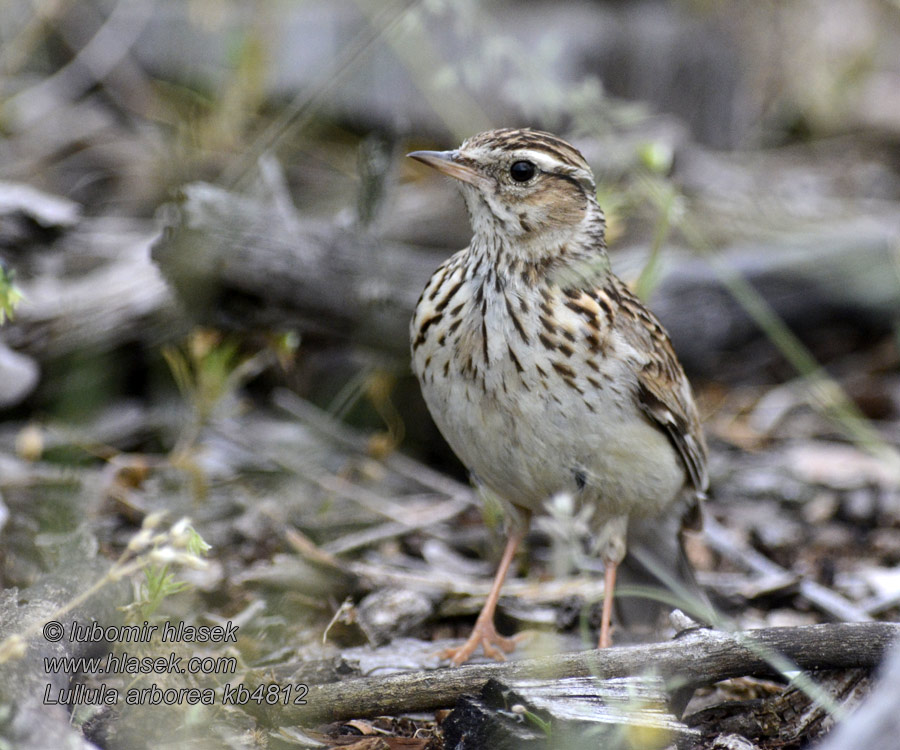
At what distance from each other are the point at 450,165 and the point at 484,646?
6.63 feet

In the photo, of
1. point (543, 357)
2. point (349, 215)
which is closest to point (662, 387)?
point (543, 357)

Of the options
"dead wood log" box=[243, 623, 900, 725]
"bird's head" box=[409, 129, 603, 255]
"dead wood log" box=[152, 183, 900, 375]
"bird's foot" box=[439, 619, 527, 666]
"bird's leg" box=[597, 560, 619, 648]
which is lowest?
"bird's foot" box=[439, 619, 527, 666]

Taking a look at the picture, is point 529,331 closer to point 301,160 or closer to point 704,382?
point 704,382

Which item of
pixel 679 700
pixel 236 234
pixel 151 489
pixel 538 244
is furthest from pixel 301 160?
pixel 679 700

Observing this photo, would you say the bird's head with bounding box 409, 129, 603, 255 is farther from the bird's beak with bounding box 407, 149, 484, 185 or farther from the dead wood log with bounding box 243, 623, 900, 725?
the dead wood log with bounding box 243, 623, 900, 725

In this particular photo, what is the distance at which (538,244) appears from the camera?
14.6ft

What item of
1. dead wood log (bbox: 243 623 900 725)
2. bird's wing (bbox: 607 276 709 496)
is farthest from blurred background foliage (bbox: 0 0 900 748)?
dead wood log (bbox: 243 623 900 725)

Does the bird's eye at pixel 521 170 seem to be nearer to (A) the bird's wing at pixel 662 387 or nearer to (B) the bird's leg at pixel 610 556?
(A) the bird's wing at pixel 662 387

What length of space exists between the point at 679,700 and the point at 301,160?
20.3 ft

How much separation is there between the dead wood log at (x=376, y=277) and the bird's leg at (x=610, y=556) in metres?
1.96

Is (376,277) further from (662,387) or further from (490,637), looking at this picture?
(490,637)

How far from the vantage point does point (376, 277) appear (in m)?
6.00

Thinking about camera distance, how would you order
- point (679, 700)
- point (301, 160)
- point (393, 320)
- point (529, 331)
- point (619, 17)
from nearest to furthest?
point (679, 700) → point (529, 331) → point (393, 320) → point (301, 160) → point (619, 17)

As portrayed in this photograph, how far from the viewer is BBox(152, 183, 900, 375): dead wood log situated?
5.38m
